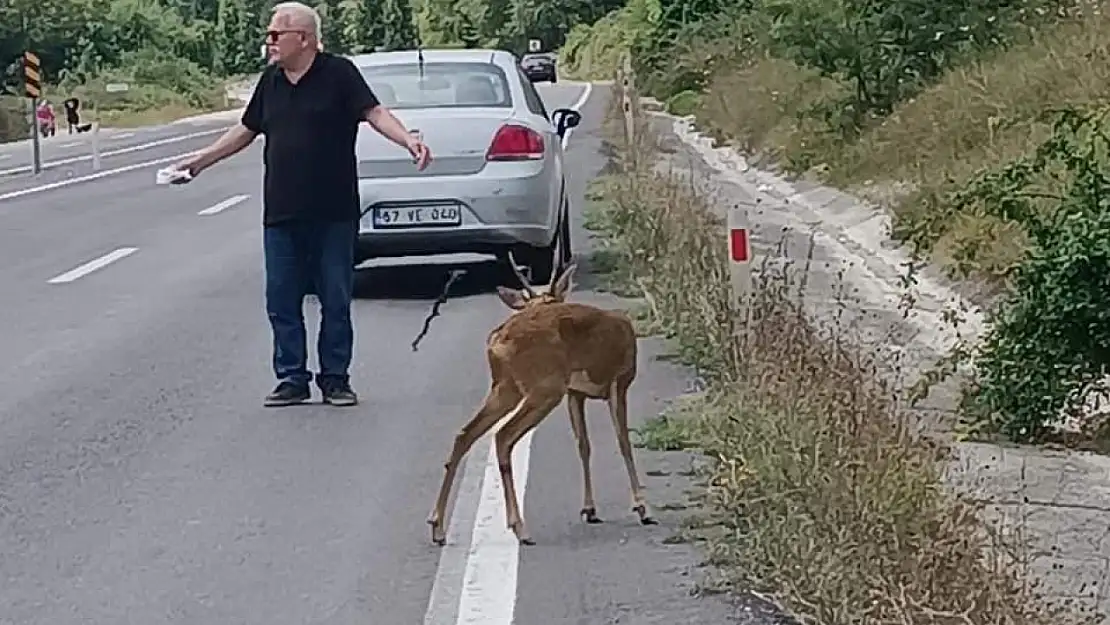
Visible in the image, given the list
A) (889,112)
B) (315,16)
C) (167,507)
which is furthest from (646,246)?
(889,112)

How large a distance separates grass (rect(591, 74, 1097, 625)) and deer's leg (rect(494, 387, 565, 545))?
62 cm

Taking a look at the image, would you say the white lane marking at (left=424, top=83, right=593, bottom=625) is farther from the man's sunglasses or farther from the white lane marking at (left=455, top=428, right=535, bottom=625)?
the man's sunglasses

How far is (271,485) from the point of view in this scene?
327 inches

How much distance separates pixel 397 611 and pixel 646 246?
8427 millimetres

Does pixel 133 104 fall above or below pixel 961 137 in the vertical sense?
below

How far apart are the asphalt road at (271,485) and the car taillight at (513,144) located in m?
1.00

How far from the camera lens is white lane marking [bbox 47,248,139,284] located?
16234mm

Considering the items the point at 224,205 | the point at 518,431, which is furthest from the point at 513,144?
the point at 224,205

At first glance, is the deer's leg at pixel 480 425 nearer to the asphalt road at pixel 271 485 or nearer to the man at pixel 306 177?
the asphalt road at pixel 271 485

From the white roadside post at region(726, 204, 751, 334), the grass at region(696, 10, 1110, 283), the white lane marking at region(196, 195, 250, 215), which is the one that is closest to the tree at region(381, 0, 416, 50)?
the white lane marking at region(196, 195, 250, 215)

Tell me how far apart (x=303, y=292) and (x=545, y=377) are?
11.4 feet

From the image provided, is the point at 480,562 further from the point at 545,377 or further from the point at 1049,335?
the point at 1049,335

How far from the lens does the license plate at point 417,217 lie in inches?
549

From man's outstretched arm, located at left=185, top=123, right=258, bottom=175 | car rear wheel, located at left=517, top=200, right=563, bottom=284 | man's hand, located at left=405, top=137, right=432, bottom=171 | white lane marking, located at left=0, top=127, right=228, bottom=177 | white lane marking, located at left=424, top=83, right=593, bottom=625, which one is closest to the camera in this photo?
white lane marking, located at left=424, top=83, right=593, bottom=625
